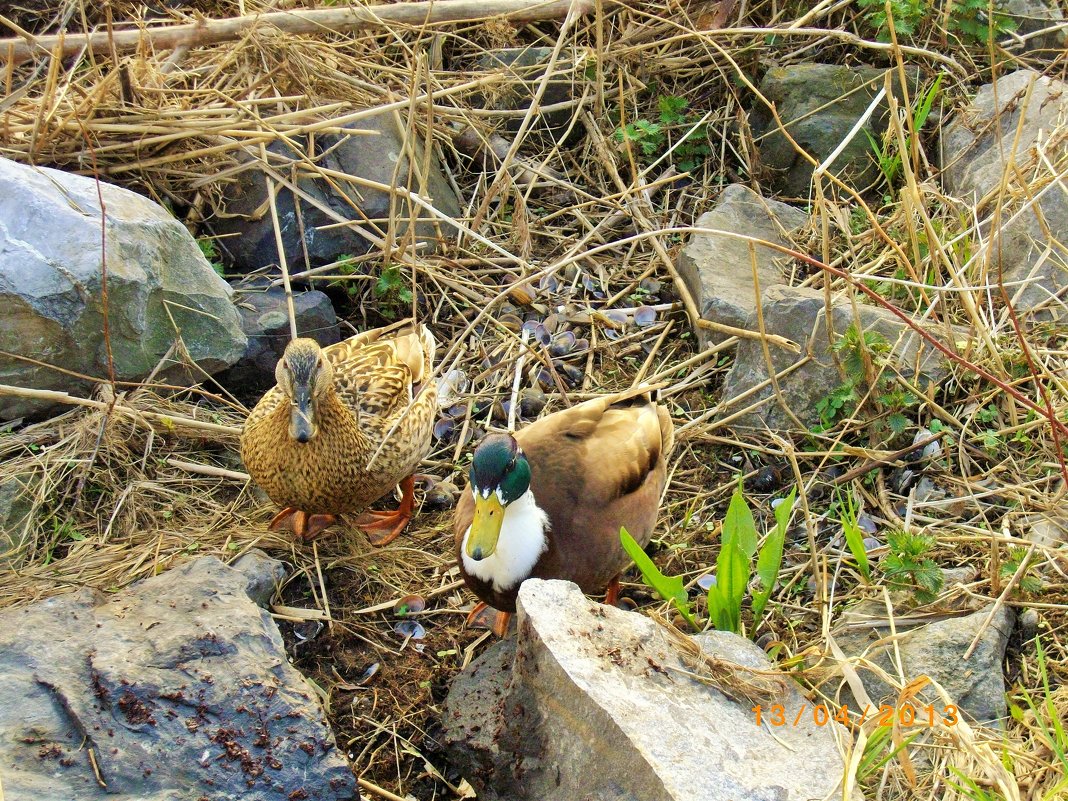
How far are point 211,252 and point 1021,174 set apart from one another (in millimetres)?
3276

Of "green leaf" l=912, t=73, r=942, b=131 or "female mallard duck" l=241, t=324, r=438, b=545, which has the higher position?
"green leaf" l=912, t=73, r=942, b=131

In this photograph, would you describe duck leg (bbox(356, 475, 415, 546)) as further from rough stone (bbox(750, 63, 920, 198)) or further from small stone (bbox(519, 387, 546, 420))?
rough stone (bbox(750, 63, 920, 198))

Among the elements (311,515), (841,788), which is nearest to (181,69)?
(311,515)

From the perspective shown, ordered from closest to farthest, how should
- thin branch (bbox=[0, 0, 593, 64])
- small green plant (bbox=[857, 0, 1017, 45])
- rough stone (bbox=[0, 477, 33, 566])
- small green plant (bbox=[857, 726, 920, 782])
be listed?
small green plant (bbox=[857, 726, 920, 782]) < rough stone (bbox=[0, 477, 33, 566]) < thin branch (bbox=[0, 0, 593, 64]) < small green plant (bbox=[857, 0, 1017, 45])

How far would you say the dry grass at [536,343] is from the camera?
3.25m

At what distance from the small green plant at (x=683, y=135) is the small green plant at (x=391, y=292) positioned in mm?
1445

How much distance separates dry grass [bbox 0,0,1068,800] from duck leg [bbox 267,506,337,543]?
0.07m

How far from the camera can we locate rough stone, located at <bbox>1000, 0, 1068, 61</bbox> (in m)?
5.04

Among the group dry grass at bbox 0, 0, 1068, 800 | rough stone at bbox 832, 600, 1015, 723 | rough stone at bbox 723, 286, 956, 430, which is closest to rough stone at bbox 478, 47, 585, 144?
dry grass at bbox 0, 0, 1068, 800

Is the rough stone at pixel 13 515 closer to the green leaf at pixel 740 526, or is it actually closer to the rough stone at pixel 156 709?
the rough stone at pixel 156 709

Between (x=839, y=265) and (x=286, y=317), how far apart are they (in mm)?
2363

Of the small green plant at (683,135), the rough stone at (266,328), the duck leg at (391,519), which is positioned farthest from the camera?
the small green plant at (683,135)
